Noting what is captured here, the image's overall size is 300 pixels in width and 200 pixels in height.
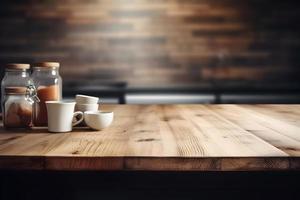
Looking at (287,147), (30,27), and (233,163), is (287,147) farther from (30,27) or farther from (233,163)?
(30,27)

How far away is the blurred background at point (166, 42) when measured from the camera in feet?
14.5

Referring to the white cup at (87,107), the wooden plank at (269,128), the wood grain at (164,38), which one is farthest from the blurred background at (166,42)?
the white cup at (87,107)

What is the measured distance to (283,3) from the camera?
4.45m

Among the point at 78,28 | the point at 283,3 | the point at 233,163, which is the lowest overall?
the point at 233,163

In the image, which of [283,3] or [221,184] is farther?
[283,3]

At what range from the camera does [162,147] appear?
1171 millimetres

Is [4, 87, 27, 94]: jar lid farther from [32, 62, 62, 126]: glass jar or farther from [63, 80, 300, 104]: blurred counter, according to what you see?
[63, 80, 300, 104]: blurred counter

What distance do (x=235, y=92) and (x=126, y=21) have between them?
4.26 ft

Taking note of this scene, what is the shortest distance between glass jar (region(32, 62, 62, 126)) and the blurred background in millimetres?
2749

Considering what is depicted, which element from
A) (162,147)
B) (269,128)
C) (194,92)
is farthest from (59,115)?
(194,92)

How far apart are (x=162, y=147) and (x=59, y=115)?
416mm

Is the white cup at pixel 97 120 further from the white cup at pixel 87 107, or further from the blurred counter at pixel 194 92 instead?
the blurred counter at pixel 194 92

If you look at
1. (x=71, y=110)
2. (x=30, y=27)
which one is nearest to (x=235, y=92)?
(x=30, y=27)

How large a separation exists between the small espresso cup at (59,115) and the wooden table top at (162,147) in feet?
0.12
